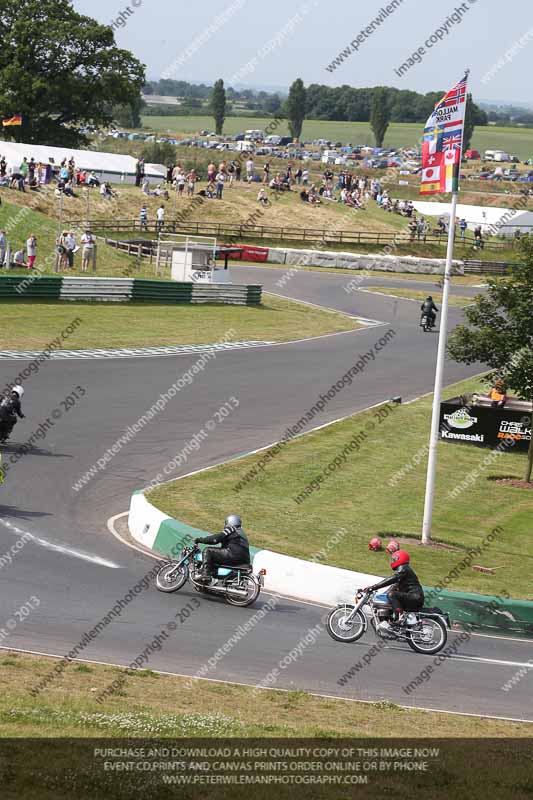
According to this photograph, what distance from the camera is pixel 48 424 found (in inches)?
966

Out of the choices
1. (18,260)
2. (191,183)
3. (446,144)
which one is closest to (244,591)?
(446,144)

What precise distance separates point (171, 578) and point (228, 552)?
0.91m

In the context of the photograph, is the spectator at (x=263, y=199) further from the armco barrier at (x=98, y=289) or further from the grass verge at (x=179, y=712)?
the grass verge at (x=179, y=712)

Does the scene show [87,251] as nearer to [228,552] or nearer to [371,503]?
[371,503]

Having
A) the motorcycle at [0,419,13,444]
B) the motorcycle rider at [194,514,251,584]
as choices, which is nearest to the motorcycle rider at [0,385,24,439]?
the motorcycle at [0,419,13,444]

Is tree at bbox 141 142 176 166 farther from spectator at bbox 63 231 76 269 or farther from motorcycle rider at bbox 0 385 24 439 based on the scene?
motorcycle rider at bbox 0 385 24 439

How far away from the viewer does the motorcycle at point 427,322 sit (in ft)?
147

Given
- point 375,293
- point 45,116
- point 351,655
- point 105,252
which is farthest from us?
point 45,116

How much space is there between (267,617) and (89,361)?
60.9 ft

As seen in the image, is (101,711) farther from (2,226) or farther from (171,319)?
(2,226)

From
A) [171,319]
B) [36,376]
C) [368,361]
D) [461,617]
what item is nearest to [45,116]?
[171,319]

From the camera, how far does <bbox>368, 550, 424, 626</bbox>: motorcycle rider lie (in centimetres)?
→ 1427

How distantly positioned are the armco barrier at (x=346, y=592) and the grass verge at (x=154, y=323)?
58.9 ft

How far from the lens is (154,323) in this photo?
38.9 m
